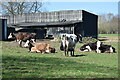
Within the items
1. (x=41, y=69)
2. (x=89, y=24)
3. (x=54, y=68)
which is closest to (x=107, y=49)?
(x=54, y=68)

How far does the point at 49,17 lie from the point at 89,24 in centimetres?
769

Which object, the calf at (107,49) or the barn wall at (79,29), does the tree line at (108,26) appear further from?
the calf at (107,49)

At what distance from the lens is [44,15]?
43.1 m

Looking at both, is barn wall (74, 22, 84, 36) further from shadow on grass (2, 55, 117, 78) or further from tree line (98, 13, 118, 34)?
tree line (98, 13, 118, 34)

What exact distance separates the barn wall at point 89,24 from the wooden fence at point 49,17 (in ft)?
5.61

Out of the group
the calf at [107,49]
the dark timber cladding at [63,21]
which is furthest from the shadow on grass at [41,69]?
the dark timber cladding at [63,21]

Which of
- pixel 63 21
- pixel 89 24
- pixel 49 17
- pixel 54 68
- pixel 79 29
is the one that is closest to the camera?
pixel 54 68

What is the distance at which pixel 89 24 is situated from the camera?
136 feet

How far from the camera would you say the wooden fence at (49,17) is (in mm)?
39634

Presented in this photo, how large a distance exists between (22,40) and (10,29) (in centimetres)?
1758

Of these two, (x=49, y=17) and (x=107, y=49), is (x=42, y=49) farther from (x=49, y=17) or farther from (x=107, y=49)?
(x=49, y=17)

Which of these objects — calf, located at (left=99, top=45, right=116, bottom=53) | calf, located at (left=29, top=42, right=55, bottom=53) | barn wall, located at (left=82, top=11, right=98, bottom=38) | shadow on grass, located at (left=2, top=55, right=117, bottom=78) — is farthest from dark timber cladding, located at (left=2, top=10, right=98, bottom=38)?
shadow on grass, located at (left=2, top=55, right=117, bottom=78)

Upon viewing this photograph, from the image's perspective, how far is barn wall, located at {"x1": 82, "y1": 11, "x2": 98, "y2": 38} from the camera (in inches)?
1569

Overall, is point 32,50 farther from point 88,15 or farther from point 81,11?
point 88,15
